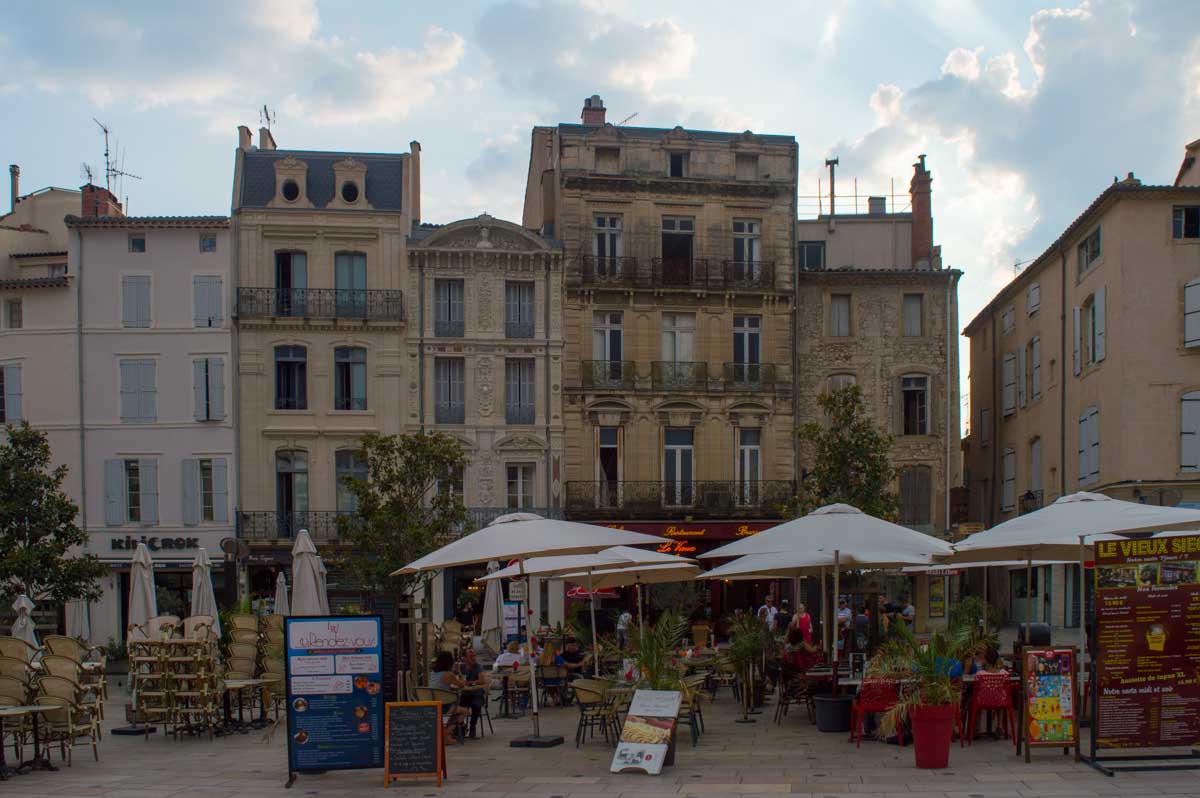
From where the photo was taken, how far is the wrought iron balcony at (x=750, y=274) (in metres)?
39.0

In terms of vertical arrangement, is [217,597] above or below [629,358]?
below

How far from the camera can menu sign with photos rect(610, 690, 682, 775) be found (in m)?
12.9

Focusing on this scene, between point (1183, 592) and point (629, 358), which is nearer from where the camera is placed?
point (1183, 592)

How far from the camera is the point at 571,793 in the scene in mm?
11914

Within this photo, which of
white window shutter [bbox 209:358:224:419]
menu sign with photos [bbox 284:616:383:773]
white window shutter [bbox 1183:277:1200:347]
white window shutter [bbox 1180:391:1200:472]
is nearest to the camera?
menu sign with photos [bbox 284:616:383:773]

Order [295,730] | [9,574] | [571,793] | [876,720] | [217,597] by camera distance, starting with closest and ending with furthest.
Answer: [571,793]
[295,730]
[876,720]
[9,574]
[217,597]

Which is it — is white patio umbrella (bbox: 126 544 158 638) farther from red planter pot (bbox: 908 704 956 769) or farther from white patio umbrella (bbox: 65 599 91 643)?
red planter pot (bbox: 908 704 956 769)

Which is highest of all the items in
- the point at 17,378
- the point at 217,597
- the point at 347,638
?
the point at 17,378

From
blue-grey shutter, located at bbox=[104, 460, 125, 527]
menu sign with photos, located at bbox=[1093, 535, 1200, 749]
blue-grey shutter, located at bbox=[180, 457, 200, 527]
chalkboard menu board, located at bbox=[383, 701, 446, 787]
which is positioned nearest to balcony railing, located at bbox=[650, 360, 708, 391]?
blue-grey shutter, located at bbox=[180, 457, 200, 527]

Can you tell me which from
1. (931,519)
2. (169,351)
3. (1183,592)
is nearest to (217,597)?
(169,351)

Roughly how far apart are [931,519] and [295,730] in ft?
96.9

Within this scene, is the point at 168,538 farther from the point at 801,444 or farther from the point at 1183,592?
the point at 1183,592

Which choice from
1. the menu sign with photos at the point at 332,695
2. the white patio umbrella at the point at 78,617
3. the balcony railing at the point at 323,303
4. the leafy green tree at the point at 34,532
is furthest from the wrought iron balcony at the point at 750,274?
the menu sign with photos at the point at 332,695

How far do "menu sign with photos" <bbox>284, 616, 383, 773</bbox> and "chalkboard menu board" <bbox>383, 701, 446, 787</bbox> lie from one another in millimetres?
305
